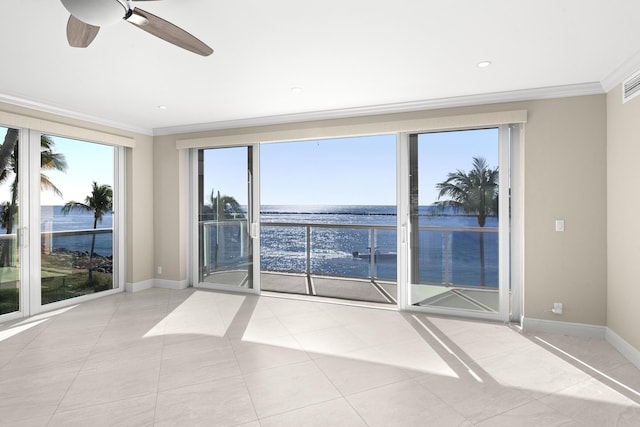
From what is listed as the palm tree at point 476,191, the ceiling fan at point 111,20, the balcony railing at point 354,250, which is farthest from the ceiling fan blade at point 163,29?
the balcony railing at point 354,250

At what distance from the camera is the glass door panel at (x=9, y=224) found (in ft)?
12.1

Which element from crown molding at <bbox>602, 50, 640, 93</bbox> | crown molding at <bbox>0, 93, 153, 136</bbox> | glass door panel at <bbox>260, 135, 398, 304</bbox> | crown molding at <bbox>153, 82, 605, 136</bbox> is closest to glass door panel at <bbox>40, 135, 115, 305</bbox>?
crown molding at <bbox>0, 93, 153, 136</bbox>

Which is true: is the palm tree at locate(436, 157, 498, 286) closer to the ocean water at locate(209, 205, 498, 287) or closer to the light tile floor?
the ocean water at locate(209, 205, 498, 287)

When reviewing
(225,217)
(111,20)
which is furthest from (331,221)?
(111,20)

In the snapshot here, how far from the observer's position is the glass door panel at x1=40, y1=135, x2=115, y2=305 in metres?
4.11

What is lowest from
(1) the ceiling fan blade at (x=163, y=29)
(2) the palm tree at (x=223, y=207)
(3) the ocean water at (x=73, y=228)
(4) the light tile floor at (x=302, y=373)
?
(4) the light tile floor at (x=302, y=373)

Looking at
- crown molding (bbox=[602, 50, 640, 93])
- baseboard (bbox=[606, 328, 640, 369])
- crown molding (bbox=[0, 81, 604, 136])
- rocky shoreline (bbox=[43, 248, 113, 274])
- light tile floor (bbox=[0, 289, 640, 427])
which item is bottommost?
light tile floor (bbox=[0, 289, 640, 427])

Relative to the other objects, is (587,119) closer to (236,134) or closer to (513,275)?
(513,275)

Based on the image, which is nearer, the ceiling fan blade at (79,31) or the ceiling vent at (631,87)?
the ceiling fan blade at (79,31)

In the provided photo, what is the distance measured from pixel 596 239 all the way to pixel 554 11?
224 centimetres

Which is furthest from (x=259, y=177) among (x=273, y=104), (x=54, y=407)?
(x=54, y=407)

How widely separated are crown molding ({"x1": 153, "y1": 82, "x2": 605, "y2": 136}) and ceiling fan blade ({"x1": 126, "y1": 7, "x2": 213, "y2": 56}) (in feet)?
7.57

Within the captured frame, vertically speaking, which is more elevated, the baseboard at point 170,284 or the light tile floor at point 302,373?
Answer: the baseboard at point 170,284

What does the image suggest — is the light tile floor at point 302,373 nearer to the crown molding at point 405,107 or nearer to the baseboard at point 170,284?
the baseboard at point 170,284
